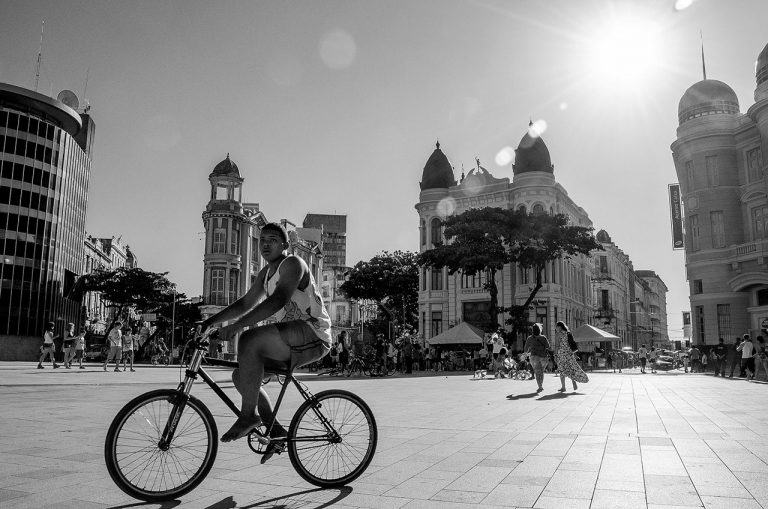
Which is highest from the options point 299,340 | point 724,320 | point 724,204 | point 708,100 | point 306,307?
point 708,100

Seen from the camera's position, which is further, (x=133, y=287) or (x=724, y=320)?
(x=133, y=287)

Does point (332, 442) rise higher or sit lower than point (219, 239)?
lower

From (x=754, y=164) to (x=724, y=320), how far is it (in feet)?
31.3

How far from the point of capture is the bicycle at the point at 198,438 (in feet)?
12.4

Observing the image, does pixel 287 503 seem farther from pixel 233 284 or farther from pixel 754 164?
pixel 233 284

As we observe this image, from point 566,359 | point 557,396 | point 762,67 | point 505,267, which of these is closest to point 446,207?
point 505,267

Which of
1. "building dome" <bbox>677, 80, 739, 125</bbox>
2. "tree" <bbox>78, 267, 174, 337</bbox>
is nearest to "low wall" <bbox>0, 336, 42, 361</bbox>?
"tree" <bbox>78, 267, 174, 337</bbox>

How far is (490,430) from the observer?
24.6 feet

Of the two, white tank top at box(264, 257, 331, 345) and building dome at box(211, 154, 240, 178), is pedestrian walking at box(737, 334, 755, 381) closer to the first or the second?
white tank top at box(264, 257, 331, 345)

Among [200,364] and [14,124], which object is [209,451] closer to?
[200,364]

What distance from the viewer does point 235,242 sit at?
182ft

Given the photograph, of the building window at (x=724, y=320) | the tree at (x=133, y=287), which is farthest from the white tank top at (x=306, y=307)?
the tree at (x=133, y=287)

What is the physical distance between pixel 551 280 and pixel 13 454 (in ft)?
157

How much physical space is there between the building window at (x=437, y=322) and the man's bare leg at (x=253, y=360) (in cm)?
4978
